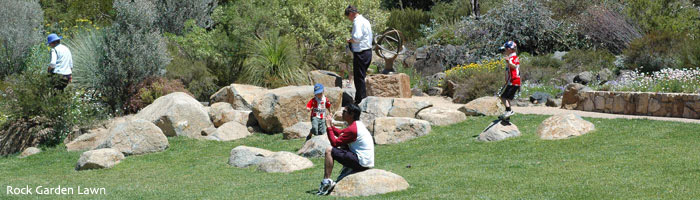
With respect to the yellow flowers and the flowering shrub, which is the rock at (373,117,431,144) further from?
the yellow flowers

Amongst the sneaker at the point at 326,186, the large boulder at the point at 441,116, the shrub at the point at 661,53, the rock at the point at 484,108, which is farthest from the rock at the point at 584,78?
the sneaker at the point at 326,186

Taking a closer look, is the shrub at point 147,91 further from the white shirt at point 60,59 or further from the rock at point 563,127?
the rock at point 563,127

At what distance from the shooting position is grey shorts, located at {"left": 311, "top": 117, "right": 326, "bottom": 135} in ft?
34.6

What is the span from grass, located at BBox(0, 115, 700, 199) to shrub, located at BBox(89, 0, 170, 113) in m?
2.98

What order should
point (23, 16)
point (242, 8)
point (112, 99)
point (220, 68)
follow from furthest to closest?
point (242, 8), point (23, 16), point (220, 68), point (112, 99)

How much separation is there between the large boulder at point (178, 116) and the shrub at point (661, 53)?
8733mm

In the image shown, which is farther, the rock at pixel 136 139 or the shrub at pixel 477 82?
the shrub at pixel 477 82

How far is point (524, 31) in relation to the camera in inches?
794

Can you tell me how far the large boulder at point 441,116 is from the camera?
1184 cm

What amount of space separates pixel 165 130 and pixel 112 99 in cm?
258

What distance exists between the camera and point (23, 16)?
62.8ft

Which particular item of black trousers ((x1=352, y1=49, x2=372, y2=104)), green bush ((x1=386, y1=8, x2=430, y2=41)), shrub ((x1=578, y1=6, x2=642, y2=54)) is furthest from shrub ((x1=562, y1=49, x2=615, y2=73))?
green bush ((x1=386, y1=8, x2=430, y2=41))

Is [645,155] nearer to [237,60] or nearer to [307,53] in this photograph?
[237,60]

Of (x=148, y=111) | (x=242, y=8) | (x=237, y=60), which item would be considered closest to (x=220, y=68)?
(x=237, y=60)
